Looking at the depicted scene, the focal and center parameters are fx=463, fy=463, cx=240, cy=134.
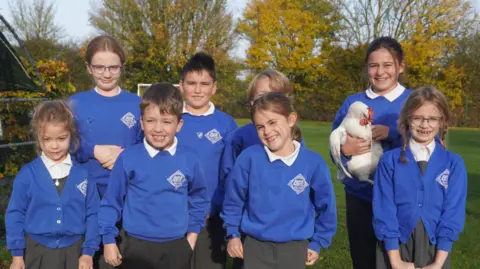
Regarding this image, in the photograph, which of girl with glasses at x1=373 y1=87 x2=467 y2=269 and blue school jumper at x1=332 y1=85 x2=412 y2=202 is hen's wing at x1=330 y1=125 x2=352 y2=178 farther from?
girl with glasses at x1=373 y1=87 x2=467 y2=269

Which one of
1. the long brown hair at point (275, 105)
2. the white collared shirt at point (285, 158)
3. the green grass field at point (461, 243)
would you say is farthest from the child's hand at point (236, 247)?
the green grass field at point (461, 243)

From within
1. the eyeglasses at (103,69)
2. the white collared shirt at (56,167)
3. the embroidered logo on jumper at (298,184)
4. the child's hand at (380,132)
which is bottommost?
the embroidered logo on jumper at (298,184)

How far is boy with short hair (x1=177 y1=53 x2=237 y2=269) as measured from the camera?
3.33 meters

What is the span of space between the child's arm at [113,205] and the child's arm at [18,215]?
475 millimetres

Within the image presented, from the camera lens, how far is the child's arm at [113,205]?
2.72m

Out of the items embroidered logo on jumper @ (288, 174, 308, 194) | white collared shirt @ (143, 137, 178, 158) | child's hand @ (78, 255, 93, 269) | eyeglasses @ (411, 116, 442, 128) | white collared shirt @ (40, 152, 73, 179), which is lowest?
child's hand @ (78, 255, 93, 269)

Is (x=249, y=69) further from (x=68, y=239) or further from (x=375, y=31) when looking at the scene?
(x=68, y=239)

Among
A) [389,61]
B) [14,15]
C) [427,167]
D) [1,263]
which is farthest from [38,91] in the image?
[14,15]

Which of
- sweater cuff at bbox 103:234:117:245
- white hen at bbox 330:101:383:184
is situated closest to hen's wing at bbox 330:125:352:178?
white hen at bbox 330:101:383:184

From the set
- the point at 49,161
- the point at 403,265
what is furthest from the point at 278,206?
the point at 49,161

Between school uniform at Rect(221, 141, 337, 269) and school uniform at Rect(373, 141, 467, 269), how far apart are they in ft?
1.06

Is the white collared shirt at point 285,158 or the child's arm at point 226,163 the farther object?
the child's arm at point 226,163

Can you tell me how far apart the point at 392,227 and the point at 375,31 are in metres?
29.7

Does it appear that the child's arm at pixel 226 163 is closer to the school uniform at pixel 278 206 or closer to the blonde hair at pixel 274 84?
the blonde hair at pixel 274 84
